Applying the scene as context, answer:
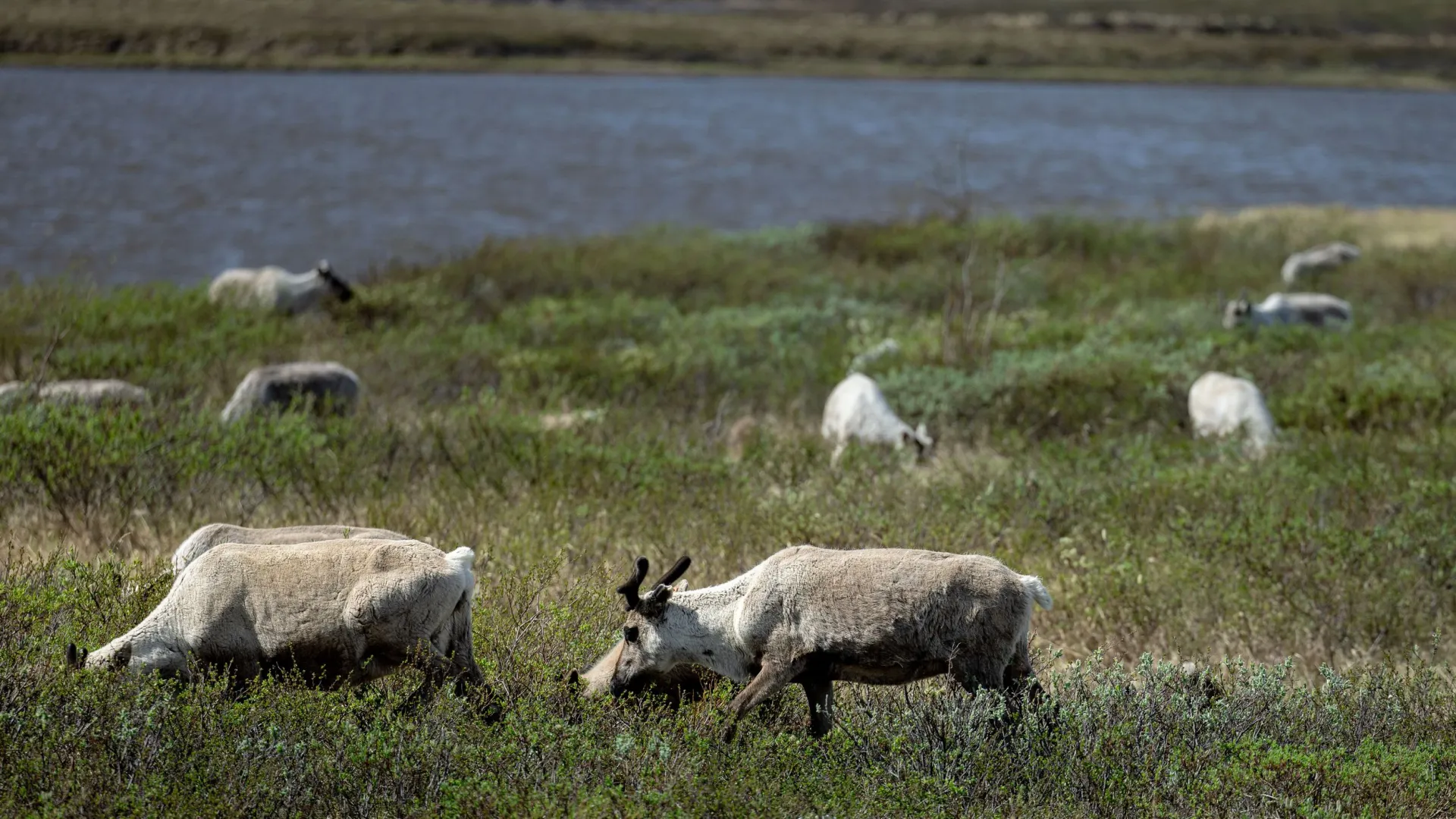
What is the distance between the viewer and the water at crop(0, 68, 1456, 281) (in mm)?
26344

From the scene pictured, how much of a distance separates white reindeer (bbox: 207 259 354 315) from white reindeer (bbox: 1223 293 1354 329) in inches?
382

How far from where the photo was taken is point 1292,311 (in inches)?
601

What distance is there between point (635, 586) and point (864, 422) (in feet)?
19.7

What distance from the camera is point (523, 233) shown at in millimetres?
26719

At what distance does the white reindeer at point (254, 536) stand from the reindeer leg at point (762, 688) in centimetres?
164

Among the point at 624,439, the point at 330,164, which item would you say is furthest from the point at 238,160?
the point at 624,439

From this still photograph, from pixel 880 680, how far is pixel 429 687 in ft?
5.26

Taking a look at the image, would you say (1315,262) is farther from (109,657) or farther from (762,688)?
(109,657)

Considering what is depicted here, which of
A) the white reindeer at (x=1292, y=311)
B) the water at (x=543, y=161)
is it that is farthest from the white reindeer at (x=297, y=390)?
the white reindeer at (x=1292, y=311)

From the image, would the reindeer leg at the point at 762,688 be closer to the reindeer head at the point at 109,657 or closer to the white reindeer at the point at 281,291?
the reindeer head at the point at 109,657

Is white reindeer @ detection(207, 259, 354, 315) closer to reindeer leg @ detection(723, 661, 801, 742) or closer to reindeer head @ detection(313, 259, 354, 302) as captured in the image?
reindeer head @ detection(313, 259, 354, 302)

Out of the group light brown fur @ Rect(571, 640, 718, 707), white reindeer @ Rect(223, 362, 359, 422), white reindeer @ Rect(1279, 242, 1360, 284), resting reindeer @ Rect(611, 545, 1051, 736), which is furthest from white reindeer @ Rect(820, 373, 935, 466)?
white reindeer @ Rect(1279, 242, 1360, 284)

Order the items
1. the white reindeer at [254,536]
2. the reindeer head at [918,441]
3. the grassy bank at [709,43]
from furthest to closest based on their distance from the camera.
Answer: the grassy bank at [709,43], the reindeer head at [918,441], the white reindeer at [254,536]

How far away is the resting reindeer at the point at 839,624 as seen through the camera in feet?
15.5
